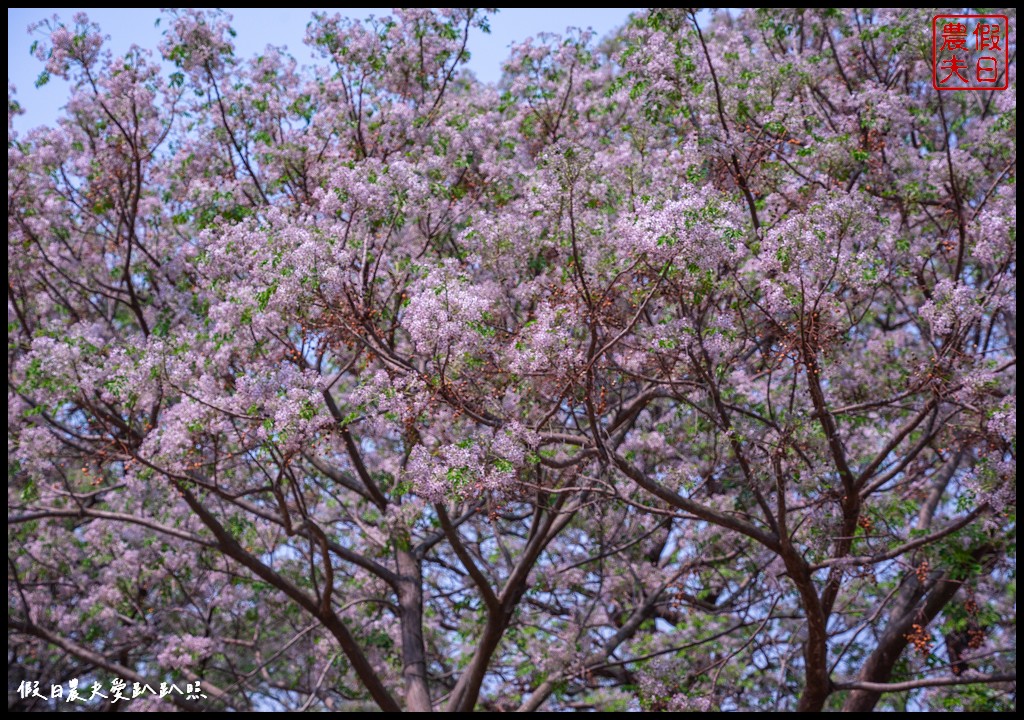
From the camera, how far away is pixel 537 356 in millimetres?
6301

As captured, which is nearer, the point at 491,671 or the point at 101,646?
the point at 491,671

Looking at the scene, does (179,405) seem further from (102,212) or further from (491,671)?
(491,671)

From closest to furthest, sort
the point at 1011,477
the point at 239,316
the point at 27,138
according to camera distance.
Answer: the point at 1011,477
the point at 239,316
the point at 27,138

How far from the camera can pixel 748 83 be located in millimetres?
7645

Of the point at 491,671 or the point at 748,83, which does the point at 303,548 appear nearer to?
the point at 491,671

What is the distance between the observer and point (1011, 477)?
258 inches

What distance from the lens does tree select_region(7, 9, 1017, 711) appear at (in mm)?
6586

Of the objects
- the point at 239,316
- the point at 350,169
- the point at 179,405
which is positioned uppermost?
the point at 350,169

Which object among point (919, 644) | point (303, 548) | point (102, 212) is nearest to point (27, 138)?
point (102, 212)

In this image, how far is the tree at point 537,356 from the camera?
6586mm

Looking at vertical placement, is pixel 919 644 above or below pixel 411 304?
below

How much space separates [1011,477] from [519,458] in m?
3.25

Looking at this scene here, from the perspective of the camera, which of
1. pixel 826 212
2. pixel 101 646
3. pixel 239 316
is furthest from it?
pixel 101 646

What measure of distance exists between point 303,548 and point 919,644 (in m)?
6.18
